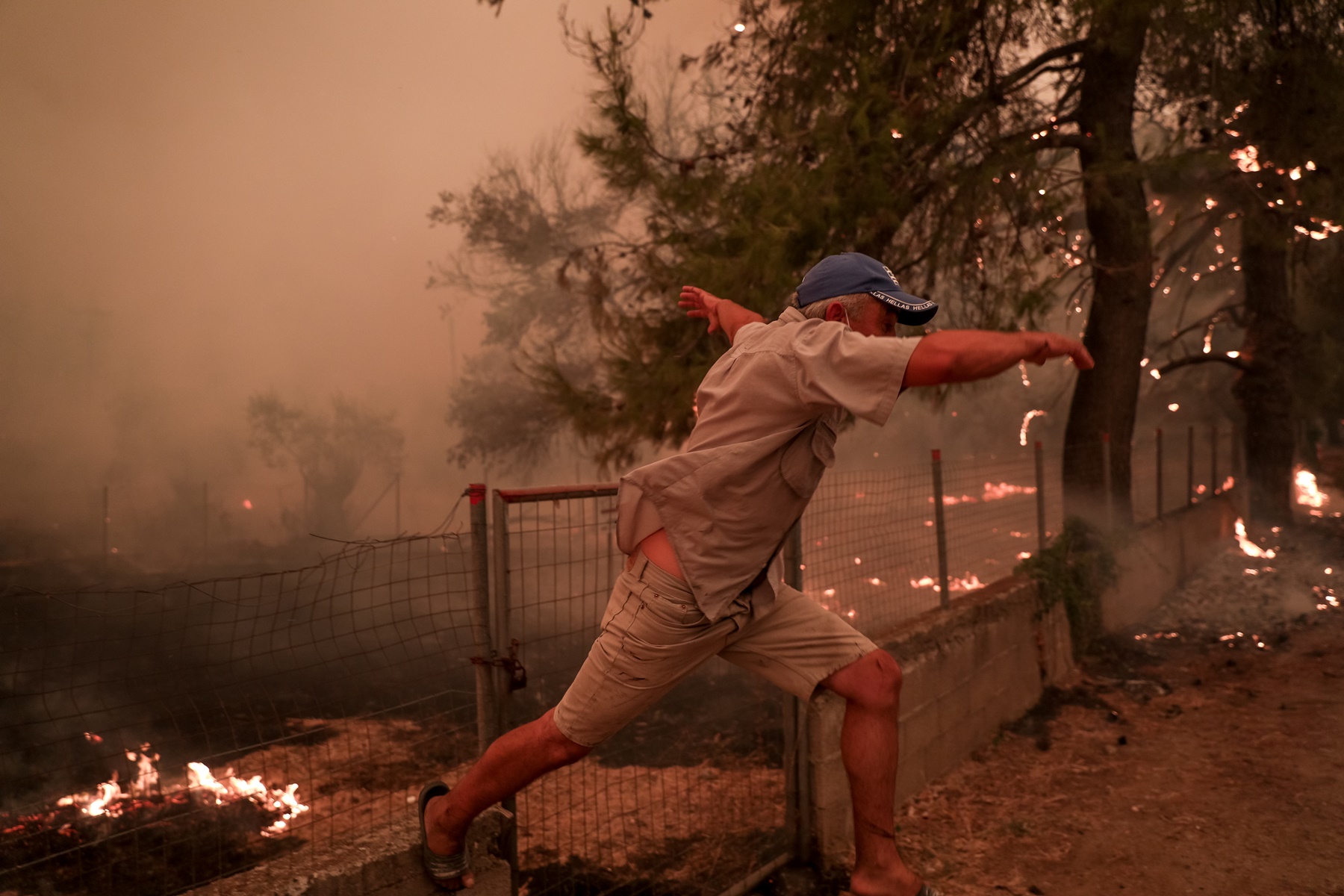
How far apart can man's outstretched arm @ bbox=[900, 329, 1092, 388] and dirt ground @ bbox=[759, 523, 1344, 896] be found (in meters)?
2.61

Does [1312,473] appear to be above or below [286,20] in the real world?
below

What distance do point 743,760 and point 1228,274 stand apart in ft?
61.0

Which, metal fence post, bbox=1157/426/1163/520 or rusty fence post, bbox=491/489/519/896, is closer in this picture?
rusty fence post, bbox=491/489/519/896

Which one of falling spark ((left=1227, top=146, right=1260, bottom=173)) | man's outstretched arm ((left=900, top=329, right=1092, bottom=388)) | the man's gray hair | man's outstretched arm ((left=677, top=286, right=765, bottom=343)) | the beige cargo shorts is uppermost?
falling spark ((left=1227, top=146, right=1260, bottom=173))

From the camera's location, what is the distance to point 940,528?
526 cm

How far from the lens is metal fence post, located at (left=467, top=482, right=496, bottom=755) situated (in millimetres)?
2766

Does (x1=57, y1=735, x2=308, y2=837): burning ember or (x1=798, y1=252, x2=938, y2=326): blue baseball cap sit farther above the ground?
(x1=798, y1=252, x2=938, y2=326): blue baseball cap

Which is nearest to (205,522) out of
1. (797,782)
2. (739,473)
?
(797,782)

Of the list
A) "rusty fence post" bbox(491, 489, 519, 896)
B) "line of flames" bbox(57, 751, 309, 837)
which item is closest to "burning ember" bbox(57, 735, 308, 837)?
"line of flames" bbox(57, 751, 309, 837)

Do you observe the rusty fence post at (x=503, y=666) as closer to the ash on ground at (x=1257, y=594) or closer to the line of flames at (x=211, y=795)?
the line of flames at (x=211, y=795)

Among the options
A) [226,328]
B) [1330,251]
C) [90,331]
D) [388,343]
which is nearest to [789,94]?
[1330,251]

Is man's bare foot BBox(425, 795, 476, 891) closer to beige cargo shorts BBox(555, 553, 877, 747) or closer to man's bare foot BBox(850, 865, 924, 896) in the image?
beige cargo shorts BBox(555, 553, 877, 747)

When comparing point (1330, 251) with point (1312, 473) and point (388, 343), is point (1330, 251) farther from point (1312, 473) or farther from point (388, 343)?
point (388, 343)

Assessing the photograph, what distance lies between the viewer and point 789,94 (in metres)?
7.95
